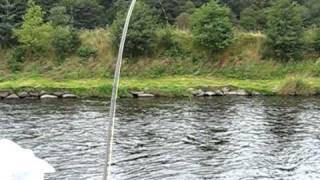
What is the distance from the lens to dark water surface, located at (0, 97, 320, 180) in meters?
22.3

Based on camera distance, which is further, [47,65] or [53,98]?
[47,65]

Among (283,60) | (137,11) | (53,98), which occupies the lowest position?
(53,98)

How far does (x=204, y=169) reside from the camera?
22.5 meters

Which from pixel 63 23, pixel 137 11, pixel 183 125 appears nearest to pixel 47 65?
pixel 63 23

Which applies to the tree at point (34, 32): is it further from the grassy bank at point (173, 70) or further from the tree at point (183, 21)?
the tree at point (183, 21)

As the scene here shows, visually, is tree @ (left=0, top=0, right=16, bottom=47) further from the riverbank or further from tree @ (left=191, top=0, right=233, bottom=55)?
tree @ (left=191, top=0, right=233, bottom=55)

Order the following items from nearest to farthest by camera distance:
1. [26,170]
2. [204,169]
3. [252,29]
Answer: [26,170] < [204,169] < [252,29]

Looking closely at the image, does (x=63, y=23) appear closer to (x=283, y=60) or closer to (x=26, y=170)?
(x=283, y=60)

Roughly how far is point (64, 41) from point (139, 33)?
7.88 meters

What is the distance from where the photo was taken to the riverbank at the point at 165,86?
46.4m

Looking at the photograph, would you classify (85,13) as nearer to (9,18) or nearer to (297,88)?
(9,18)

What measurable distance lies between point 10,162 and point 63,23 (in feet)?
187

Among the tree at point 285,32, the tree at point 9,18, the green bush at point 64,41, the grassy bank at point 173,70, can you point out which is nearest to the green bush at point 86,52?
the grassy bank at point 173,70

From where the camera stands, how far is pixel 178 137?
29.1 meters
